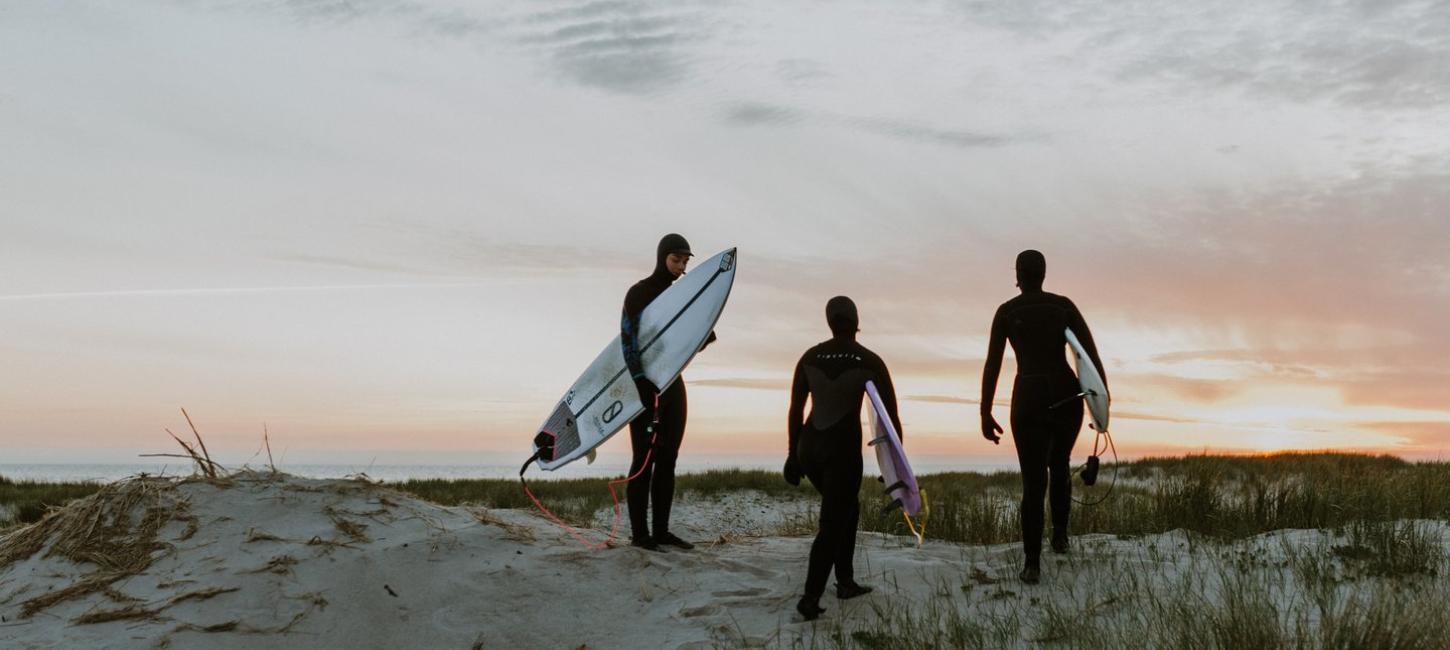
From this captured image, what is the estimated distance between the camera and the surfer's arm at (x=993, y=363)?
653 cm

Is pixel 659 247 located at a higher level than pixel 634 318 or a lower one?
higher

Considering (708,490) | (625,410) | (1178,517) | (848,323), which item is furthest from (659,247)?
(708,490)

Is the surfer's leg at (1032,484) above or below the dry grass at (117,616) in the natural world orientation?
above

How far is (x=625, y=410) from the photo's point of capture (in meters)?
7.27

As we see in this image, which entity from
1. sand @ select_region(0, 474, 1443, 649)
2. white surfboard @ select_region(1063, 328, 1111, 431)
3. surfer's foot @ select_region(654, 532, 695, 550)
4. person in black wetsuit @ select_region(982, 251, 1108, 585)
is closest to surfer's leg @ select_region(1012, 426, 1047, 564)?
person in black wetsuit @ select_region(982, 251, 1108, 585)

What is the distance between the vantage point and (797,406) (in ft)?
19.4

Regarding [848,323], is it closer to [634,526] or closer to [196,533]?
[634,526]

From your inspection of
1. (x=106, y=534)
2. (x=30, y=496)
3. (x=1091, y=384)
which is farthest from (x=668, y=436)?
(x=30, y=496)

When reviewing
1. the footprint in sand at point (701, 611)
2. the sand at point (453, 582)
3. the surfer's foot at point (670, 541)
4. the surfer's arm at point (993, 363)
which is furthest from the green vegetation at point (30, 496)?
the surfer's arm at point (993, 363)

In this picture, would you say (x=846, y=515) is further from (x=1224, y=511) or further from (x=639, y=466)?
(x=1224, y=511)

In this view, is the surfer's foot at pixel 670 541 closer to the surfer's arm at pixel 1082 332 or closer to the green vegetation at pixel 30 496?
the surfer's arm at pixel 1082 332

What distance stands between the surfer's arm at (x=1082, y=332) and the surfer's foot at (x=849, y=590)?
216cm

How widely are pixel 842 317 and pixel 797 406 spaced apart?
616mm

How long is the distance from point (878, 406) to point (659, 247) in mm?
2148
